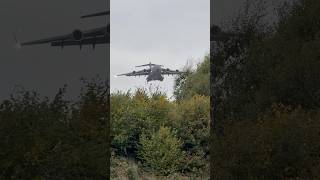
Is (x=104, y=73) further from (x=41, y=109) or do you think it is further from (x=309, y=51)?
(x=309, y=51)

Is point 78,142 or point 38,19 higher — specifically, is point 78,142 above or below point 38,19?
below

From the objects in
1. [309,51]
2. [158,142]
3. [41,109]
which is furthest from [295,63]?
[158,142]

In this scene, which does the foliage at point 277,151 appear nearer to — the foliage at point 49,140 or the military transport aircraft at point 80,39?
the foliage at point 49,140

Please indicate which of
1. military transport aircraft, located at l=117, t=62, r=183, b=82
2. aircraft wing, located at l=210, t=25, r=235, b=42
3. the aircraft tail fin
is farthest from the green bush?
the aircraft tail fin

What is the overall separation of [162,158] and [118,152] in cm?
99

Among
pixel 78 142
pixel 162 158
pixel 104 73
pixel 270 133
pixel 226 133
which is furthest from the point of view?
pixel 162 158

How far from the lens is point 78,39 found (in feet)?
29.8

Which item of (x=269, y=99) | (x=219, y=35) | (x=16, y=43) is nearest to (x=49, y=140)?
(x=16, y=43)

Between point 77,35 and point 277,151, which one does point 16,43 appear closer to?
point 77,35

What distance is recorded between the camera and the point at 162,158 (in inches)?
504

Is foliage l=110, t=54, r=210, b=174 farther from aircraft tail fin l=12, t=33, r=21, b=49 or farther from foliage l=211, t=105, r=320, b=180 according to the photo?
foliage l=211, t=105, r=320, b=180

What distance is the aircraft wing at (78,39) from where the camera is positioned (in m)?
8.95

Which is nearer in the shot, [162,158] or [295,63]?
[295,63]

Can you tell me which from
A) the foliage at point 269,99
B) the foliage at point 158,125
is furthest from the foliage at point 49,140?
the foliage at point 158,125
